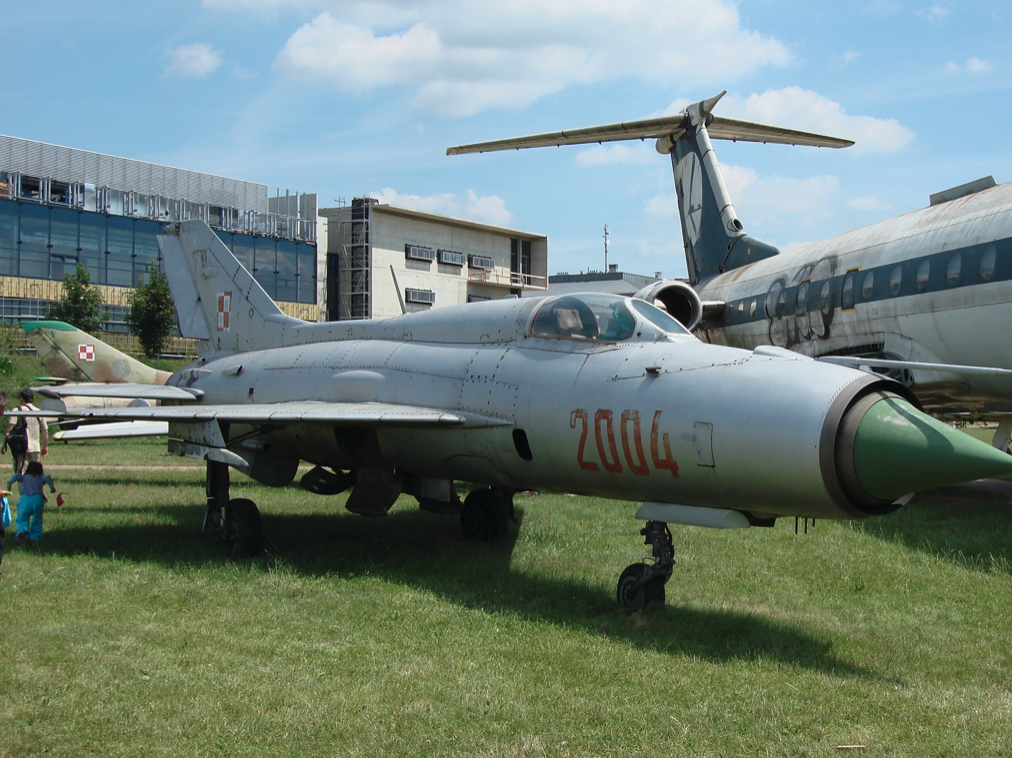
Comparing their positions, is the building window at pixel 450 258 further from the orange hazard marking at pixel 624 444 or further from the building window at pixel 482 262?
the orange hazard marking at pixel 624 444

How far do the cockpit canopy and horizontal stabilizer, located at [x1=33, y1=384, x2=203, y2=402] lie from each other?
4.98 metres

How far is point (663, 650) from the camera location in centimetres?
596

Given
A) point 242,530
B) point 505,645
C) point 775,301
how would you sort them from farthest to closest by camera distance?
point 775,301
point 242,530
point 505,645

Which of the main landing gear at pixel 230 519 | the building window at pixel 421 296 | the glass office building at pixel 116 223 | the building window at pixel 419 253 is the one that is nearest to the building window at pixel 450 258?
the building window at pixel 419 253

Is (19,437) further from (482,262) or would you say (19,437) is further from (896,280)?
(482,262)

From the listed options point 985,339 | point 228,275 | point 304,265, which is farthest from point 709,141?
point 304,265

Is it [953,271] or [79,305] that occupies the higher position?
[79,305]

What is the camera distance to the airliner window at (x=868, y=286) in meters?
12.3

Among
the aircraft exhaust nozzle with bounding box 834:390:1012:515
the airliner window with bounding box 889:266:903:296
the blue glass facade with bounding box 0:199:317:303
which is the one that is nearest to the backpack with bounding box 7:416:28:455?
the aircraft exhaust nozzle with bounding box 834:390:1012:515

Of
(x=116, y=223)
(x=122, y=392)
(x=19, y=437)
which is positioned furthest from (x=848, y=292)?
(x=116, y=223)

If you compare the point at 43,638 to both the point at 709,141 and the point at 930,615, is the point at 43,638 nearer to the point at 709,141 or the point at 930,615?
the point at 930,615

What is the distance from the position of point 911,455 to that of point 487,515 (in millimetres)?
5921

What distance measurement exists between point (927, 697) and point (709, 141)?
15.9 meters

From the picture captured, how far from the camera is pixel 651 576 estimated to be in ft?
23.1
